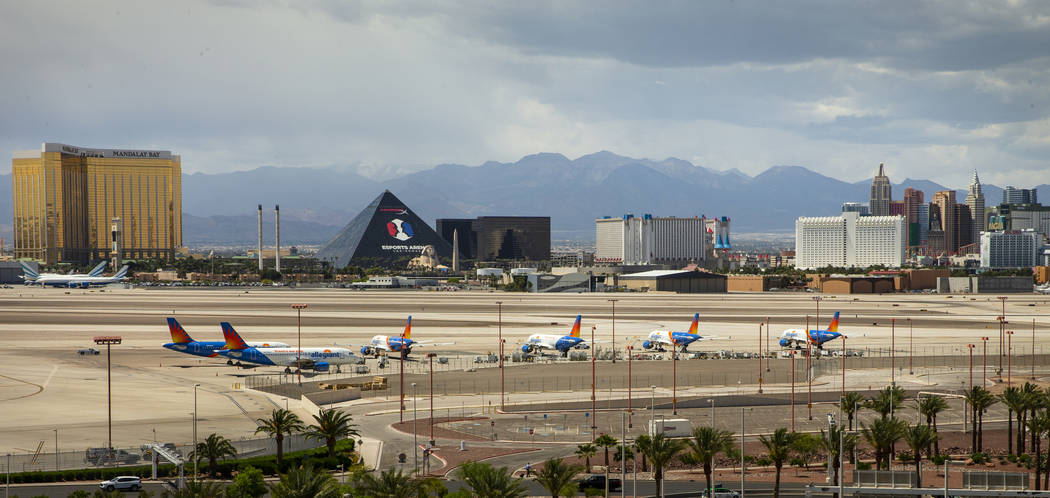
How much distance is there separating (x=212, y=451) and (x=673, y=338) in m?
49.1

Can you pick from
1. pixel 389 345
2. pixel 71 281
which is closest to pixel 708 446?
pixel 389 345

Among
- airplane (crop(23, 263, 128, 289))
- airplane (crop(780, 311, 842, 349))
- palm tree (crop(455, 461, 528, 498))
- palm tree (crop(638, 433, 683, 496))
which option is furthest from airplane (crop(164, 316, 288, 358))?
airplane (crop(23, 263, 128, 289))

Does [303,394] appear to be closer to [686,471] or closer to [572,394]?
[572,394]

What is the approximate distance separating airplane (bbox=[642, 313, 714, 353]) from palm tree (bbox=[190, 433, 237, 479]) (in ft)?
155

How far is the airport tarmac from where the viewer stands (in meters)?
52.2

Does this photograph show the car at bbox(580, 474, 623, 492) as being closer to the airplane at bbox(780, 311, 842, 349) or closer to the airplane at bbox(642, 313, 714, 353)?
the airplane at bbox(642, 313, 714, 353)

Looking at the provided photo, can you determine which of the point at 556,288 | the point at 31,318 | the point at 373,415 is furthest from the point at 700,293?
the point at 373,415

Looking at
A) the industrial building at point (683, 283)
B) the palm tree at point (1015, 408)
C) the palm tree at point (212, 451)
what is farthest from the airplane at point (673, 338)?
the industrial building at point (683, 283)

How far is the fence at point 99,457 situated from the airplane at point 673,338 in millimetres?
43905

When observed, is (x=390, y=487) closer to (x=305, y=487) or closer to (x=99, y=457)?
(x=305, y=487)

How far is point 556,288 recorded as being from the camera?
187 meters

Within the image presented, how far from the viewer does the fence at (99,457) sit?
38875 mm

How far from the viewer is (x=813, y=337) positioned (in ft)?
281

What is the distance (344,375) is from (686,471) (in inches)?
1376
